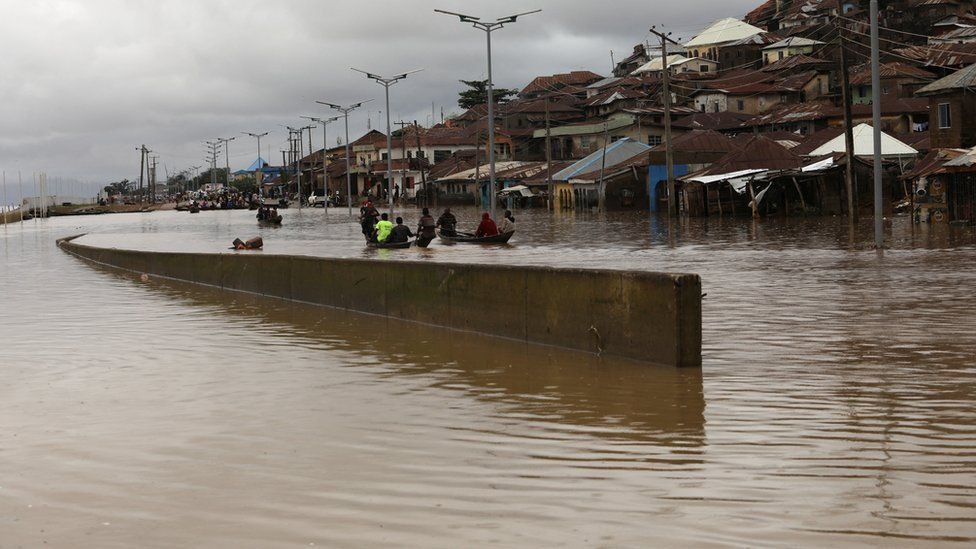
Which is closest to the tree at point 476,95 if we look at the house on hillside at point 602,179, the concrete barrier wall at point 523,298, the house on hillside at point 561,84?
the house on hillside at point 561,84

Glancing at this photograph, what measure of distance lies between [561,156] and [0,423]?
103 metres

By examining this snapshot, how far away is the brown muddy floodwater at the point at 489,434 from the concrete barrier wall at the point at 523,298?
10.5 inches

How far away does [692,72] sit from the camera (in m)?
133

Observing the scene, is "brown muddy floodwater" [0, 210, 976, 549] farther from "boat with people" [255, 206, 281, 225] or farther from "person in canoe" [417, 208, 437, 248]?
"boat with people" [255, 206, 281, 225]

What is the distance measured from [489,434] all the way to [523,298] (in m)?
5.02

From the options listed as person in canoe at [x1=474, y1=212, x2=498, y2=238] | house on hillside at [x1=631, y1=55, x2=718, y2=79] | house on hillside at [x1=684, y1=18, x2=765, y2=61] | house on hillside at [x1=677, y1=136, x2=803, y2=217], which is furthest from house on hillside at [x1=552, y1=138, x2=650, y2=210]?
house on hillside at [x1=684, y1=18, x2=765, y2=61]

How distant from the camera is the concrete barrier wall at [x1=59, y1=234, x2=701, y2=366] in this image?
10711 mm

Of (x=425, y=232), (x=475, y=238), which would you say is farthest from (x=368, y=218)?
(x=475, y=238)

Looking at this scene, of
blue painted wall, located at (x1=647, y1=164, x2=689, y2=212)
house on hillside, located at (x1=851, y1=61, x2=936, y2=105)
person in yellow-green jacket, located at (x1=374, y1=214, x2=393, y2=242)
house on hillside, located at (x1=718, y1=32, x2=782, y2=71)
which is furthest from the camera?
house on hillside, located at (x1=718, y1=32, x2=782, y2=71)

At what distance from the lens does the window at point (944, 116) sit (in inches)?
1953

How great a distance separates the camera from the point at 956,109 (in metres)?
49.2

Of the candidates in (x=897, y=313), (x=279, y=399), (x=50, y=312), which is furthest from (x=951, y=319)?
(x=50, y=312)

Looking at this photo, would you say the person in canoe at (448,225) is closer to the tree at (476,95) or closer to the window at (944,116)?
the window at (944,116)

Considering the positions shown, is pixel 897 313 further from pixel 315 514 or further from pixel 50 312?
pixel 50 312
